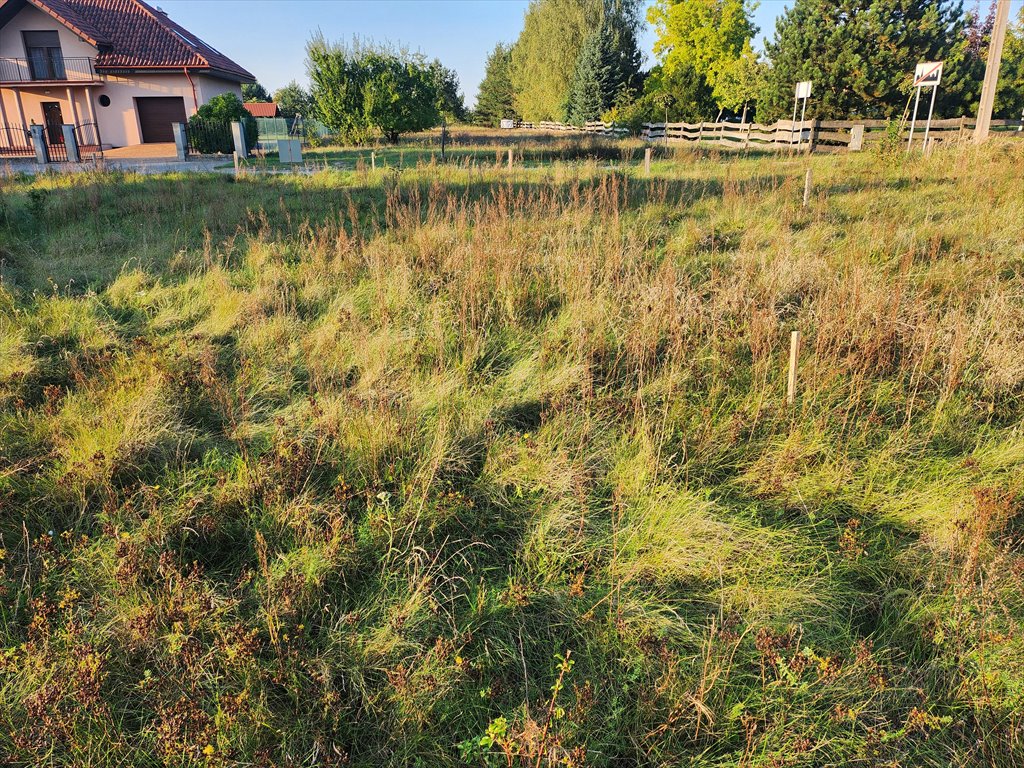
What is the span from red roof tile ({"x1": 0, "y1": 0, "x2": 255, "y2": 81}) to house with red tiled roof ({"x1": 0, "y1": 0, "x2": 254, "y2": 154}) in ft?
0.13

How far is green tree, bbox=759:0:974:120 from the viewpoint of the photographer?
1944 centimetres

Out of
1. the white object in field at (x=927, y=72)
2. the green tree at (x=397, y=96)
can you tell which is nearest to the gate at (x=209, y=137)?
the green tree at (x=397, y=96)

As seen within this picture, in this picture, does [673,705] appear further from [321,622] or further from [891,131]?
[891,131]

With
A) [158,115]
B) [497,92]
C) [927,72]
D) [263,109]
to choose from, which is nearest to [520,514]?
[927,72]

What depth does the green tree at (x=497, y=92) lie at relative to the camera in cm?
6097

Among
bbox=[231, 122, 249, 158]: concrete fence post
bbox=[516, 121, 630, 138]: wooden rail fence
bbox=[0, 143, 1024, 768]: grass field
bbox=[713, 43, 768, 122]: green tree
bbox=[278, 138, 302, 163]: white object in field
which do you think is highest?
bbox=[713, 43, 768, 122]: green tree

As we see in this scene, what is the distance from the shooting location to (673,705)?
2145mm

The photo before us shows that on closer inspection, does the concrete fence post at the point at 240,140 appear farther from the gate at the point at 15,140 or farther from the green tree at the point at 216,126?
the gate at the point at 15,140

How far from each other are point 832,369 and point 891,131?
367 inches

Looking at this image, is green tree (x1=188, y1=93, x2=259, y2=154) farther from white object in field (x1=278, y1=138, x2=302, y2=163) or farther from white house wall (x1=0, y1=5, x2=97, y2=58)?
white house wall (x1=0, y1=5, x2=97, y2=58)

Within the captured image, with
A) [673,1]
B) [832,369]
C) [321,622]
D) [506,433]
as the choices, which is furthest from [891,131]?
[673,1]

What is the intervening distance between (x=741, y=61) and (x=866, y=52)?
10.0 metres

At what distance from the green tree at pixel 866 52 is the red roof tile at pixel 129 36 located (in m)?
22.4

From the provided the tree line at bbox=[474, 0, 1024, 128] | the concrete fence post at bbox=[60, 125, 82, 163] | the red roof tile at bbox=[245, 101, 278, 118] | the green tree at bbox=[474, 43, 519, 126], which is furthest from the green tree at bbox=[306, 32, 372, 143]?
the green tree at bbox=[474, 43, 519, 126]
